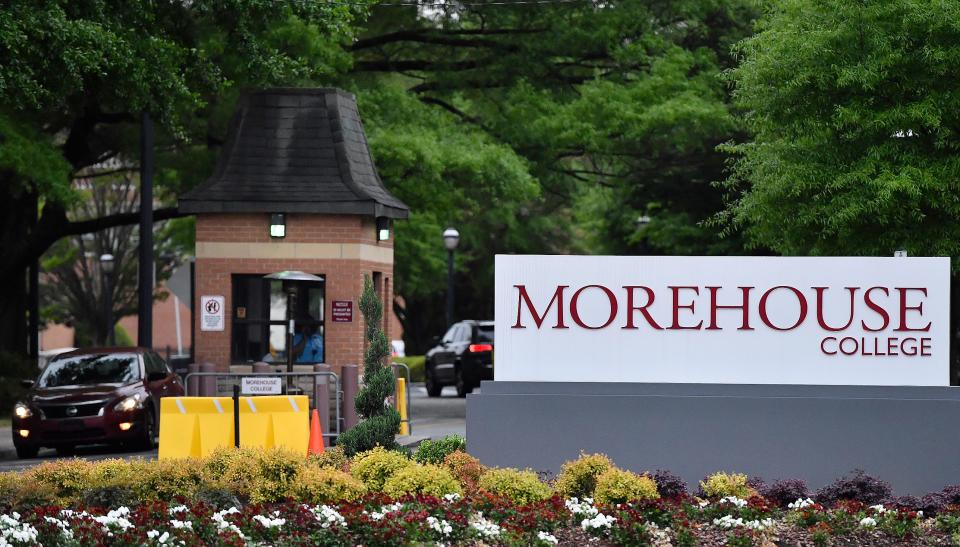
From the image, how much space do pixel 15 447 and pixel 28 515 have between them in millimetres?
12091

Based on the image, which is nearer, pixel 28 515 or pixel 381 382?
pixel 28 515

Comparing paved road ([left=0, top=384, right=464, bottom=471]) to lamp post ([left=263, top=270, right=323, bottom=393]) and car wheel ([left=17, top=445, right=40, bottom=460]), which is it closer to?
car wheel ([left=17, top=445, right=40, bottom=460])

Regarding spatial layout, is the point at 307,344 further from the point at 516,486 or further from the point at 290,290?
the point at 516,486

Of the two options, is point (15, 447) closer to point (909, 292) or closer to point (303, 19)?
point (303, 19)

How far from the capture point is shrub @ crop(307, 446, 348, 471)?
12056 mm

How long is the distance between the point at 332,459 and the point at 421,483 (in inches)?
80.1

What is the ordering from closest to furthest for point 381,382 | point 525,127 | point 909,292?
1. point 909,292
2. point 381,382
3. point 525,127

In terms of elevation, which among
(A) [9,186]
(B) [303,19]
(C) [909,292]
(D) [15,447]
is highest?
(B) [303,19]

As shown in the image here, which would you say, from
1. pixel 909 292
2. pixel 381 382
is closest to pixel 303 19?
pixel 381 382

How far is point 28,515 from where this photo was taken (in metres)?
10.2

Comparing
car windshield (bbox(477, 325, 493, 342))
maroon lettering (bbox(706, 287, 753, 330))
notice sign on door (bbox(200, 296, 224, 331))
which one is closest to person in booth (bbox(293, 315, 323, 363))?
notice sign on door (bbox(200, 296, 224, 331))

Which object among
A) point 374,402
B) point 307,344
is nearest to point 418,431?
point 307,344

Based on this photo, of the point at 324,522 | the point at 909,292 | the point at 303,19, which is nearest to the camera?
the point at 324,522

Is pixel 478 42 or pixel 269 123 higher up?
pixel 478 42
